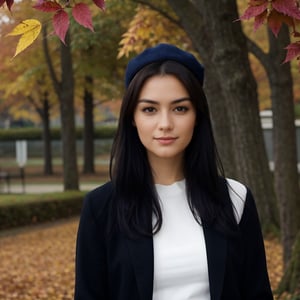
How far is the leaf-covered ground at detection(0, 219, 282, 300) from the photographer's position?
8.17 m

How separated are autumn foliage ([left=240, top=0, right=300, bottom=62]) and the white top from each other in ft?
2.35

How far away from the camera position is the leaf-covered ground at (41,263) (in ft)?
26.8

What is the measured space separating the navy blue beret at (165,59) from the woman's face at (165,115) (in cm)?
7

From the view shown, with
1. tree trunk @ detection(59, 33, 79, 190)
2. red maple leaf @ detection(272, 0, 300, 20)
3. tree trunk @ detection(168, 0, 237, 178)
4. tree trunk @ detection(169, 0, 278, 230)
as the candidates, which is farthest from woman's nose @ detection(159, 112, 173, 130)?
tree trunk @ detection(59, 33, 79, 190)

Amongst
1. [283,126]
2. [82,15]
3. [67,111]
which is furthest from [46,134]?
[82,15]

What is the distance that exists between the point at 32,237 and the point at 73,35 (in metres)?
4.69

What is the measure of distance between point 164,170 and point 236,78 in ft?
15.7

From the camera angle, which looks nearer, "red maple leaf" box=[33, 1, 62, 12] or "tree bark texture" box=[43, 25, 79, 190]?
"red maple leaf" box=[33, 1, 62, 12]

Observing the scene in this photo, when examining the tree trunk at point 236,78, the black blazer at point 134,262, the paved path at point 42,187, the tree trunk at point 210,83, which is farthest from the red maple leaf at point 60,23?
the paved path at point 42,187

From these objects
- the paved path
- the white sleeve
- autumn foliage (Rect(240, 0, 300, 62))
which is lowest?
the paved path

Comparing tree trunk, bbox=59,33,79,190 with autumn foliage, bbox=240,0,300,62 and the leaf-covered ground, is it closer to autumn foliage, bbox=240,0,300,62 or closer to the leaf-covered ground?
the leaf-covered ground

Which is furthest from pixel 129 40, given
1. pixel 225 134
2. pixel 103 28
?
pixel 103 28

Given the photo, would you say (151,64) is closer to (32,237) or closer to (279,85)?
(279,85)

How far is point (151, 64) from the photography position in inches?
95.9
